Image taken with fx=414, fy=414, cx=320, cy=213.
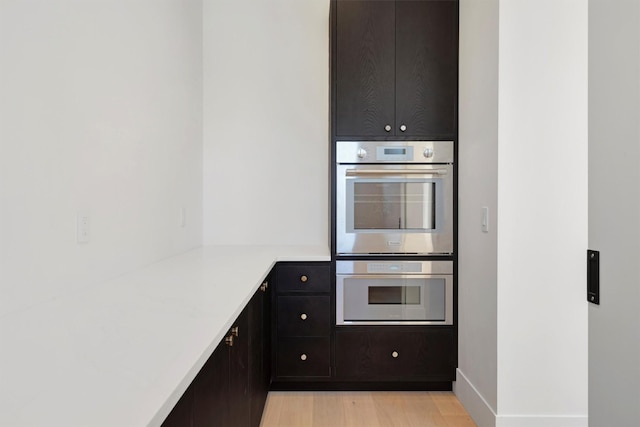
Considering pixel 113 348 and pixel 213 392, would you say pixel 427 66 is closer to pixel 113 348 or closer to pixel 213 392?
pixel 213 392

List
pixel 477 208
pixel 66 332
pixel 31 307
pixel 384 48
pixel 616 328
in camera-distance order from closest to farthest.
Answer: pixel 616 328 → pixel 66 332 → pixel 31 307 → pixel 477 208 → pixel 384 48

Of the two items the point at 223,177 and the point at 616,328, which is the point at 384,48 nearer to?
the point at 223,177

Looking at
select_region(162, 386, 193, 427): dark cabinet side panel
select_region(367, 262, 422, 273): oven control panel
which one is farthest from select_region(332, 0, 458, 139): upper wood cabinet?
select_region(162, 386, 193, 427): dark cabinet side panel

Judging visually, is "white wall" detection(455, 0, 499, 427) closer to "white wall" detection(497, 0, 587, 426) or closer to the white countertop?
"white wall" detection(497, 0, 587, 426)

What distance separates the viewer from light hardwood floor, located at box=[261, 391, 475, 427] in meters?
2.29

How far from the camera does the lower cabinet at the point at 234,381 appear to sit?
936 mm

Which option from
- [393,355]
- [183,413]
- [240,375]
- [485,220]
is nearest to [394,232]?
[485,220]

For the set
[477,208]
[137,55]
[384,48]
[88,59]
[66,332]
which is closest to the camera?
[66,332]

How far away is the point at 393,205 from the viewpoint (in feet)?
8.64

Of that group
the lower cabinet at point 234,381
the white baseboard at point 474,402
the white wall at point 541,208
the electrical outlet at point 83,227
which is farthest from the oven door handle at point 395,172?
the electrical outlet at point 83,227

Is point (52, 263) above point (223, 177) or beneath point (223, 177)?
beneath

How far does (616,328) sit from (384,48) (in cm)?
213

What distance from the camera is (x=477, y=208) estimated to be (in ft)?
7.50

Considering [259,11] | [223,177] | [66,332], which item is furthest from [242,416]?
[259,11]
